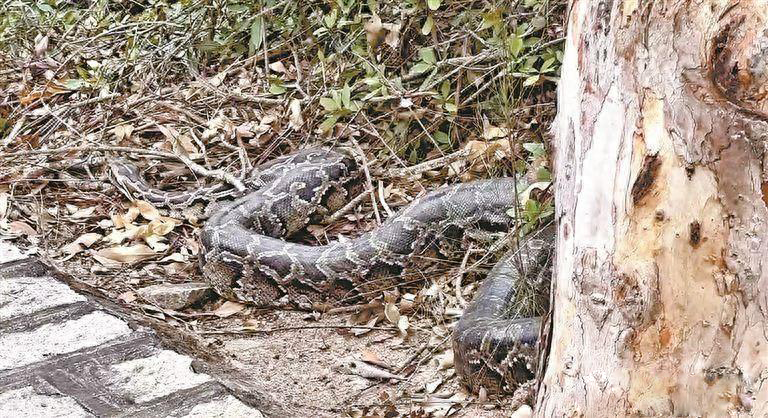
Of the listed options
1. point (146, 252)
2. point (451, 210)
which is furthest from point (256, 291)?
point (451, 210)

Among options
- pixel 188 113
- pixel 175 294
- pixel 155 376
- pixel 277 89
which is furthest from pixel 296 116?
pixel 155 376

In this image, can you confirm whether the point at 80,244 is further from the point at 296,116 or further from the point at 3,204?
the point at 296,116

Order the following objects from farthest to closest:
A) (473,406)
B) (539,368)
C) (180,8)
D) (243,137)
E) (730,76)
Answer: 1. (180,8)
2. (243,137)
3. (473,406)
4. (539,368)
5. (730,76)

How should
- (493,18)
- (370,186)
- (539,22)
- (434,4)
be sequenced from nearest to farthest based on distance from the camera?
(493,18) → (539,22) → (434,4) → (370,186)

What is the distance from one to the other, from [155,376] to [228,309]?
143 cm

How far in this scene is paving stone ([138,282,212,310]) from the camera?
6.05 metres

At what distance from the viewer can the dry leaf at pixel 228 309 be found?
20.2 ft

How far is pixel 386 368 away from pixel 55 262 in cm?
238

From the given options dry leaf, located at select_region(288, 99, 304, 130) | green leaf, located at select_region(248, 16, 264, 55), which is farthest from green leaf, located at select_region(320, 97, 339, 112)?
green leaf, located at select_region(248, 16, 264, 55)

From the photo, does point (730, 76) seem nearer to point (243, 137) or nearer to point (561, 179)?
point (561, 179)

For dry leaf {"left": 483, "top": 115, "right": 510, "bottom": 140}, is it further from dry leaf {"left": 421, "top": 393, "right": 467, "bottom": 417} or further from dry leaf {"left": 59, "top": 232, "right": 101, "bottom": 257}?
dry leaf {"left": 59, "top": 232, "right": 101, "bottom": 257}

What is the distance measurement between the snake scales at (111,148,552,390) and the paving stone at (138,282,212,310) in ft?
0.39

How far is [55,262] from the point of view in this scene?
21.2 ft

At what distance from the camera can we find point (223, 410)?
448 centimetres
